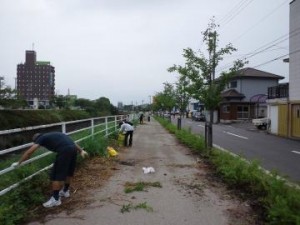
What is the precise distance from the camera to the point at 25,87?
297ft

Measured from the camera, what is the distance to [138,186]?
809 cm

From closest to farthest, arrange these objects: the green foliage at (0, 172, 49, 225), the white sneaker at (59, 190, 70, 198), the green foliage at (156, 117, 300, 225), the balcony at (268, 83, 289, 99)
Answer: the green foliage at (156, 117, 300, 225)
the green foliage at (0, 172, 49, 225)
the white sneaker at (59, 190, 70, 198)
the balcony at (268, 83, 289, 99)

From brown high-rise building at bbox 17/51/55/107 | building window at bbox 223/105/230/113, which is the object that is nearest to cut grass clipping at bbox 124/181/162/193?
building window at bbox 223/105/230/113

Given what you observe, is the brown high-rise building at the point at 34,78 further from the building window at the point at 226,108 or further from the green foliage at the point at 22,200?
the green foliage at the point at 22,200

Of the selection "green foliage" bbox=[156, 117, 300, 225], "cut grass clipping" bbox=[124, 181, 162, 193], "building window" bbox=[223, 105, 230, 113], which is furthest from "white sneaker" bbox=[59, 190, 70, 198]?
"building window" bbox=[223, 105, 230, 113]

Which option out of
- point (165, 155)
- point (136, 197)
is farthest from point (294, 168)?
point (136, 197)

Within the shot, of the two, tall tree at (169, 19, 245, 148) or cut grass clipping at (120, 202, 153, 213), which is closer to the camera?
cut grass clipping at (120, 202, 153, 213)

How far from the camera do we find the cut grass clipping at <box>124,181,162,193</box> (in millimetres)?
7898

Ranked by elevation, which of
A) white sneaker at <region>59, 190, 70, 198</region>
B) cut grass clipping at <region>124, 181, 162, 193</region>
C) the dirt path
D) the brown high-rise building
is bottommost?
the dirt path

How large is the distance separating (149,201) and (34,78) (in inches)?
3416

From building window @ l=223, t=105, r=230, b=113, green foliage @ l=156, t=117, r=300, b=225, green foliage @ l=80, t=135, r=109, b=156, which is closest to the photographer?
green foliage @ l=156, t=117, r=300, b=225

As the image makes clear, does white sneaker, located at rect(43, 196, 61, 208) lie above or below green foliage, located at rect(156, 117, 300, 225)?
below

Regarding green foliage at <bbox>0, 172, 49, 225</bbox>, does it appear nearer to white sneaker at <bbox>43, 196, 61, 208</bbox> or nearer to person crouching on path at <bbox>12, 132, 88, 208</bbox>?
white sneaker at <bbox>43, 196, 61, 208</bbox>

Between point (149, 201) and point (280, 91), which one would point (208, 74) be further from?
point (280, 91)
